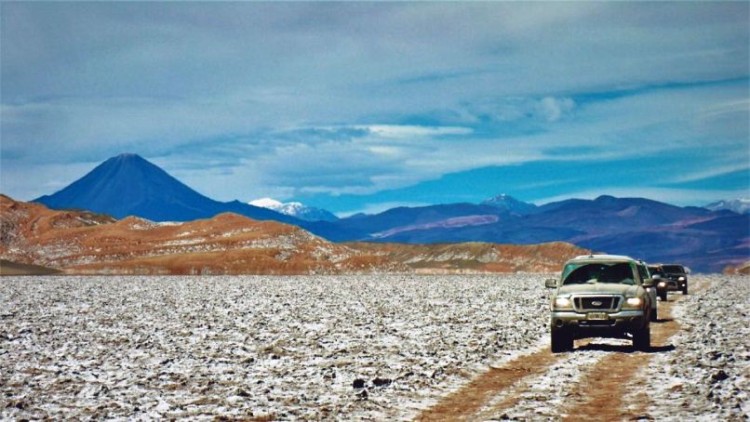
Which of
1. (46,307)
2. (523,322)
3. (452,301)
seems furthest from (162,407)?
(452,301)

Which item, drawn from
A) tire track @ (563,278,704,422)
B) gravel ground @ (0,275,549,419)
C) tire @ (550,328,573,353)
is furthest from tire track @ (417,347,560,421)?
tire track @ (563,278,704,422)

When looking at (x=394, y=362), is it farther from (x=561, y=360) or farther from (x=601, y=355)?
(x=601, y=355)

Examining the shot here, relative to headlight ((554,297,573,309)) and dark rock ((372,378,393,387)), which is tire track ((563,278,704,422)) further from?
dark rock ((372,378,393,387))

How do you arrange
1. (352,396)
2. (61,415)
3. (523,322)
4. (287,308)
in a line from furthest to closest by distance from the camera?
(287,308)
(523,322)
(352,396)
(61,415)

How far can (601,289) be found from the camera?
21922 mm

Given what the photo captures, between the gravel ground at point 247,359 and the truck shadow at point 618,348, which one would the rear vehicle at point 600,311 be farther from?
the gravel ground at point 247,359

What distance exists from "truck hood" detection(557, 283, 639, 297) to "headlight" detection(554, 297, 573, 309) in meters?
0.24

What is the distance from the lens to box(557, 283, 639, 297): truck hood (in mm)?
21719

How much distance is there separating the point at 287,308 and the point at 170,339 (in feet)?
54.1

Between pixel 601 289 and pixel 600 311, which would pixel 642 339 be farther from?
pixel 601 289

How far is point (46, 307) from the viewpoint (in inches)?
1750

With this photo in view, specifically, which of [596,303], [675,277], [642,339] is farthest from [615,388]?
[675,277]

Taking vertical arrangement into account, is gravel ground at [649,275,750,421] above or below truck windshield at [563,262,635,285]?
below

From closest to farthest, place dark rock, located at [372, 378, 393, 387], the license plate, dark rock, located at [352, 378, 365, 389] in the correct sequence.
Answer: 1. dark rock, located at [352, 378, 365, 389]
2. dark rock, located at [372, 378, 393, 387]
3. the license plate
